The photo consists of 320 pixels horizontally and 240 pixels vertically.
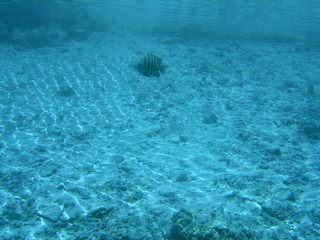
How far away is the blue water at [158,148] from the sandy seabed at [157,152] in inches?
1.4

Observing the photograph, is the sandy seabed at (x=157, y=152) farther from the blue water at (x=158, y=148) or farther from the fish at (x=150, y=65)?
the fish at (x=150, y=65)

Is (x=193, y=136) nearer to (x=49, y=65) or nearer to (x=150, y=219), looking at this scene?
(x=150, y=219)

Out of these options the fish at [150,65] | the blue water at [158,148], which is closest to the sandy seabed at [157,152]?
the blue water at [158,148]

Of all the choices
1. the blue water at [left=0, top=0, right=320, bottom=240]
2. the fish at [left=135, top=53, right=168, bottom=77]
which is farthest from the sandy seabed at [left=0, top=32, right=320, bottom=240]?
A: the fish at [left=135, top=53, right=168, bottom=77]

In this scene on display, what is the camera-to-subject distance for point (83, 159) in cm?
661

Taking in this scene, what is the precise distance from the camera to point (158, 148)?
7.20m

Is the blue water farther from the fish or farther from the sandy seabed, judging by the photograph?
the fish

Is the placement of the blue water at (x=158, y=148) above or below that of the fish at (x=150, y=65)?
below

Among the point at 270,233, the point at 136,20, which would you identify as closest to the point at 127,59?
the point at 270,233

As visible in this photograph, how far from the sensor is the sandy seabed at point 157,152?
4645 millimetres

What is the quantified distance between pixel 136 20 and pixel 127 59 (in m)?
31.3

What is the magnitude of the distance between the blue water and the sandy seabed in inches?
1.4

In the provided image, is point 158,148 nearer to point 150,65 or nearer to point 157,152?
point 157,152

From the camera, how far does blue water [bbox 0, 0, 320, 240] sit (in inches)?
183
